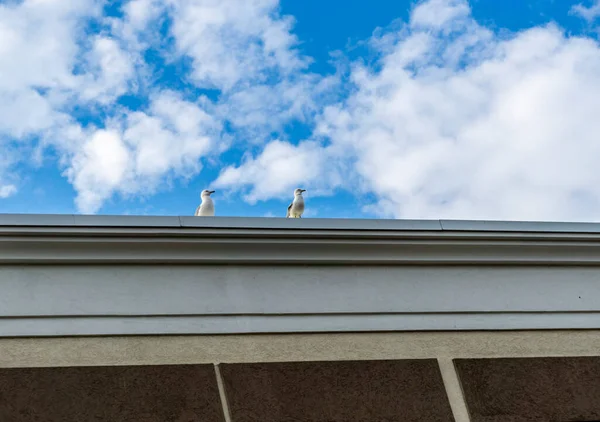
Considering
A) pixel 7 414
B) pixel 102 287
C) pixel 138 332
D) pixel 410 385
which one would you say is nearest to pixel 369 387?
pixel 410 385

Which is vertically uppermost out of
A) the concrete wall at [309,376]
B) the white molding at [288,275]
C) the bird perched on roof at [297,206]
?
the bird perched on roof at [297,206]

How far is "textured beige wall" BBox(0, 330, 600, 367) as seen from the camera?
381cm

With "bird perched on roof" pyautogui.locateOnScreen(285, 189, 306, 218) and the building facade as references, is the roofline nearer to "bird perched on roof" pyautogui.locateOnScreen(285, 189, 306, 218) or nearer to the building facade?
the building facade

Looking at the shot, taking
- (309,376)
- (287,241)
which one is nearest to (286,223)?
(287,241)

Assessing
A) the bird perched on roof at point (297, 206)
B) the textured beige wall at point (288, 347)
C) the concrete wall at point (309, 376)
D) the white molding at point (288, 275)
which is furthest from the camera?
the bird perched on roof at point (297, 206)

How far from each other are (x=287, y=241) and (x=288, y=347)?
0.63m

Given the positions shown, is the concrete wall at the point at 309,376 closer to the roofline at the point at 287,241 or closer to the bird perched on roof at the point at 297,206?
the roofline at the point at 287,241

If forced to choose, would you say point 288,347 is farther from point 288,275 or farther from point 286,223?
point 286,223

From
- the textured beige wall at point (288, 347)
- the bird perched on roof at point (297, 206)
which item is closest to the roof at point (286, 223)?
the textured beige wall at point (288, 347)

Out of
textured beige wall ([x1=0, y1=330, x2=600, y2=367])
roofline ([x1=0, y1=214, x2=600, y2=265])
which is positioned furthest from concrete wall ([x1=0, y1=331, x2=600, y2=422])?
roofline ([x1=0, y1=214, x2=600, y2=265])

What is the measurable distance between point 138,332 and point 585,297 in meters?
2.78

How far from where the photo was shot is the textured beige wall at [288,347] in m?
3.81

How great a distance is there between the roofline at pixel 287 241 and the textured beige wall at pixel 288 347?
0.47 metres

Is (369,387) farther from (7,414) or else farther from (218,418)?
(7,414)
